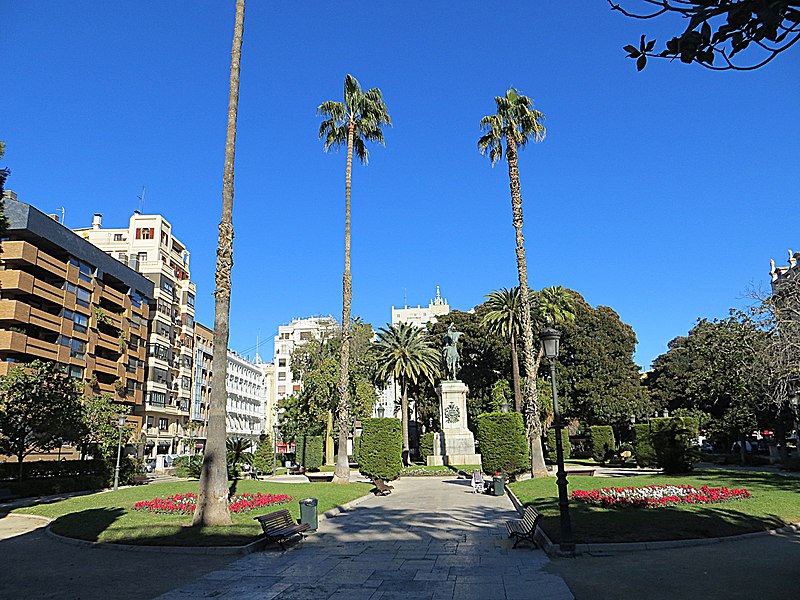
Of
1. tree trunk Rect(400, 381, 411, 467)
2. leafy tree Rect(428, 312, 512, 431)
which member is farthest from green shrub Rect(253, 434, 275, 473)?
leafy tree Rect(428, 312, 512, 431)

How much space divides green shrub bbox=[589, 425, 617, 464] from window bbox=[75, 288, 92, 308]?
47.1m

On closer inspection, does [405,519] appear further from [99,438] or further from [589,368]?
[589,368]

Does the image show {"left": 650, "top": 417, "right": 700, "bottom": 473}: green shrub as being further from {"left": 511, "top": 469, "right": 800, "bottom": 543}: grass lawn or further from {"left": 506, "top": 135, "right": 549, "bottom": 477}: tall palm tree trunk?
{"left": 511, "top": 469, "right": 800, "bottom": 543}: grass lawn

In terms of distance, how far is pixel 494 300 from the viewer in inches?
2147

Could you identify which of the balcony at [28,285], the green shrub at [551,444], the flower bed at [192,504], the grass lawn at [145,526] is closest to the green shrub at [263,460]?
the grass lawn at [145,526]

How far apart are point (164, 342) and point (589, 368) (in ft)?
158

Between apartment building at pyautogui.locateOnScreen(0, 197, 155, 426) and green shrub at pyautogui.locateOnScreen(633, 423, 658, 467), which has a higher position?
apartment building at pyautogui.locateOnScreen(0, 197, 155, 426)

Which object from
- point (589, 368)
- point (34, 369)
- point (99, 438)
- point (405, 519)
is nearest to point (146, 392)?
point (99, 438)

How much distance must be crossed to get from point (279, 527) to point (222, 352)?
5.48 m

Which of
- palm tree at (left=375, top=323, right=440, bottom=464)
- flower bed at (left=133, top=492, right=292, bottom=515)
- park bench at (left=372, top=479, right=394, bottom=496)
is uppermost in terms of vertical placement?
palm tree at (left=375, top=323, right=440, bottom=464)

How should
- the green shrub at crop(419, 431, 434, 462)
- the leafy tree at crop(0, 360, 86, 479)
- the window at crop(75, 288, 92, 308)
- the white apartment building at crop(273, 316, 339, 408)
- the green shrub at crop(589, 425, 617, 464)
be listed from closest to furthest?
the leafy tree at crop(0, 360, 86, 479)
the green shrub at crop(589, 425, 617, 464)
the green shrub at crop(419, 431, 434, 462)
the window at crop(75, 288, 92, 308)
the white apartment building at crop(273, 316, 339, 408)

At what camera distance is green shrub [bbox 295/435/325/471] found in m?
45.6

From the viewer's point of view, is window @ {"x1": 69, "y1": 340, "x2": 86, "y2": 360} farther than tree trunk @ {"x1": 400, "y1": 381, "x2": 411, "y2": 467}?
No

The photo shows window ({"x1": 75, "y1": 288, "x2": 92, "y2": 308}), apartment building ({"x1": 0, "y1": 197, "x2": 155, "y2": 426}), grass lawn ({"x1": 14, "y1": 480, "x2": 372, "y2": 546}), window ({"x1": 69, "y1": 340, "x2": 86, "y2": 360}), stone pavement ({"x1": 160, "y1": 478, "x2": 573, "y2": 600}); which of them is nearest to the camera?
stone pavement ({"x1": 160, "y1": 478, "x2": 573, "y2": 600})
